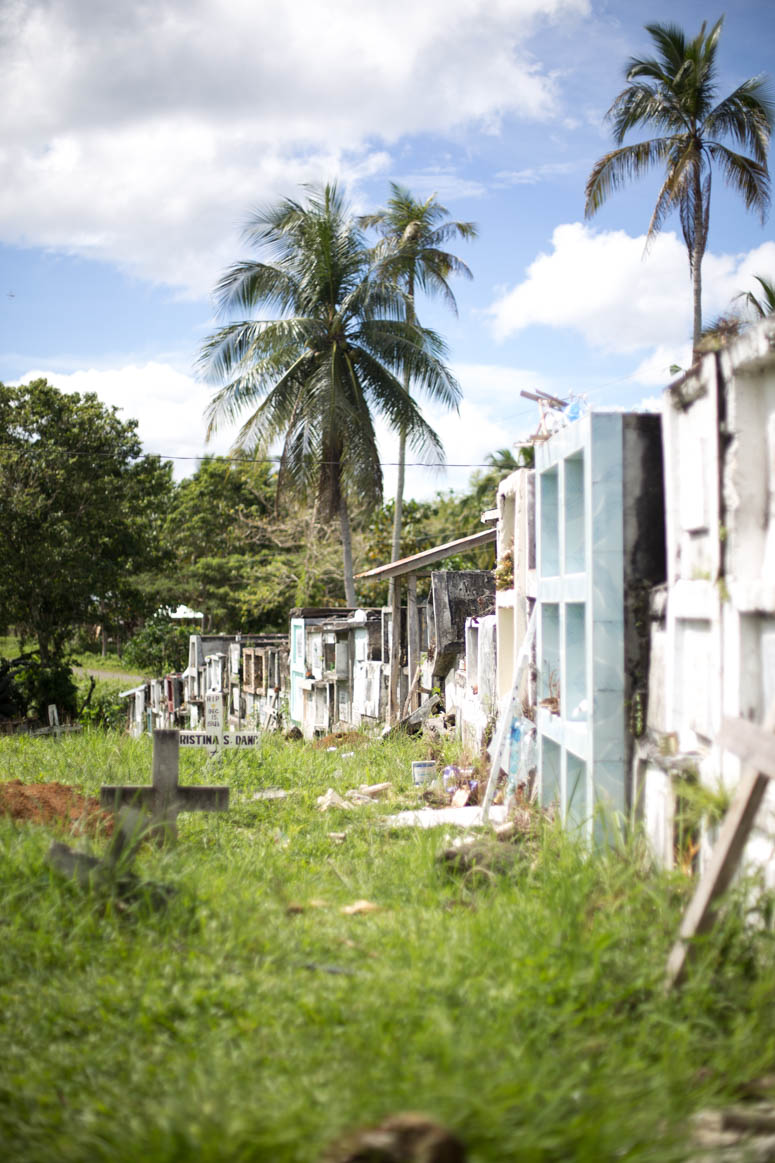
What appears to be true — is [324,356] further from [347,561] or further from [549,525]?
[549,525]

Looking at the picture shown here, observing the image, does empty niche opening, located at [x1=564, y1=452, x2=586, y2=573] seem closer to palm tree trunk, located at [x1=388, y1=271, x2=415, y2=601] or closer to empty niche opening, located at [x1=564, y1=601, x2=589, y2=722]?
empty niche opening, located at [x1=564, y1=601, x2=589, y2=722]

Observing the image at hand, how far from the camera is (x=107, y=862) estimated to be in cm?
473

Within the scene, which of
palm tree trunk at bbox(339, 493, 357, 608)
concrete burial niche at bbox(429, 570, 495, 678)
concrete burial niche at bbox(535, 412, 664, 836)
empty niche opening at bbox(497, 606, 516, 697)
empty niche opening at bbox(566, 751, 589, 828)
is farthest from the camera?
palm tree trunk at bbox(339, 493, 357, 608)

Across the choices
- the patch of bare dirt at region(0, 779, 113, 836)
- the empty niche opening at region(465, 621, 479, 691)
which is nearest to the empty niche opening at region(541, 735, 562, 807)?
the patch of bare dirt at region(0, 779, 113, 836)

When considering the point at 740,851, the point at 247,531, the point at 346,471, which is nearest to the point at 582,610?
the point at 740,851

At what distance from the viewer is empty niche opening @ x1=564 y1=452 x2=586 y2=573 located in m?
6.42

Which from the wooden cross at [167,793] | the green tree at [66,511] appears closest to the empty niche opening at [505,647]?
the wooden cross at [167,793]

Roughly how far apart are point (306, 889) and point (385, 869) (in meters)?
0.60

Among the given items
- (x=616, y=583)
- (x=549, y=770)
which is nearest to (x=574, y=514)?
(x=616, y=583)

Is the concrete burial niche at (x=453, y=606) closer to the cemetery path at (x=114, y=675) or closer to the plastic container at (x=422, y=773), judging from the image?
the plastic container at (x=422, y=773)

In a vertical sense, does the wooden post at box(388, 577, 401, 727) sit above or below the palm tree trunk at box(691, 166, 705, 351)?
below

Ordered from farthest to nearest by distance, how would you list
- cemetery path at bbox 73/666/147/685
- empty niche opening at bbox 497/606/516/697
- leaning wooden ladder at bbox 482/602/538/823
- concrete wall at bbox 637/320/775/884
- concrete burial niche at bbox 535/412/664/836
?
cemetery path at bbox 73/666/147/685 → empty niche opening at bbox 497/606/516/697 → leaning wooden ladder at bbox 482/602/538/823 → concrete burial niche at bbox 535/412/664/836 → concrete wall at bbox 637/320/775/884

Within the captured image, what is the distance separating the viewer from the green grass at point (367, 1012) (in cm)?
262

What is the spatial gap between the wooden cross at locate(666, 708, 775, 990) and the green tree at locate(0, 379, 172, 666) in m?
23.7
